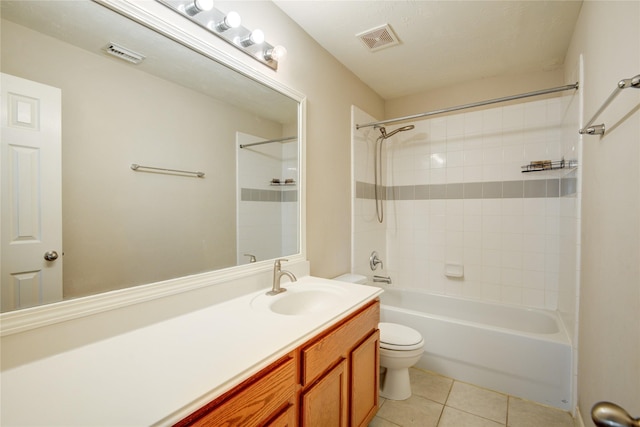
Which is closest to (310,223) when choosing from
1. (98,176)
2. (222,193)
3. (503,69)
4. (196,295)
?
(222,193)

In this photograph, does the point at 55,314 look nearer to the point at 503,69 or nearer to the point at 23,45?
the point at 23,45

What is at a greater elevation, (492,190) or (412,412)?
(492,190)

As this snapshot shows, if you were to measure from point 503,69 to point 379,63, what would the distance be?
3.64ft

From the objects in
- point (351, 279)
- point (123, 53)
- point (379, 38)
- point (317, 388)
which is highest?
point (379, 38)

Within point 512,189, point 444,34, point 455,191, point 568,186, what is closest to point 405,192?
point 455,191

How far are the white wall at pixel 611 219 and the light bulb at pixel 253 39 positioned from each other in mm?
1450

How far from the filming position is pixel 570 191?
77.2 inches

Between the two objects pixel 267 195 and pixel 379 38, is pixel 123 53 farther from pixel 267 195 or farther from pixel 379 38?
pixel 379 38

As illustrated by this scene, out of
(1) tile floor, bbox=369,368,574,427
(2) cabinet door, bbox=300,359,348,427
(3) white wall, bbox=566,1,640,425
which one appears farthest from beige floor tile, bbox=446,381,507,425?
(2) cabinet door, bbox=300,359,348,427

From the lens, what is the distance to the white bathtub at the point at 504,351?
70.2 inches

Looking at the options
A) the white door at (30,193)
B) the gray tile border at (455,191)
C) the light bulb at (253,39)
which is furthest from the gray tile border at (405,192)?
the white door at (30,193)

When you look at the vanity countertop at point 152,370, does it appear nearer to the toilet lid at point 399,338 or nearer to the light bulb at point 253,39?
the toilet lid at point 399,338

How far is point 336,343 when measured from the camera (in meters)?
1.17

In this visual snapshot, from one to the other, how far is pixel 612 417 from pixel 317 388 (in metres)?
0.82
